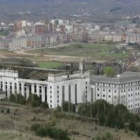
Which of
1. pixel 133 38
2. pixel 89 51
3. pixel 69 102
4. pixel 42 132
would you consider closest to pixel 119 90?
pixel 69 102

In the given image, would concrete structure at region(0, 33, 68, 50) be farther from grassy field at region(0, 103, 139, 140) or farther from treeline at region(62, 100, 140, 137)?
treeline at region(62, 100, 140, 137)

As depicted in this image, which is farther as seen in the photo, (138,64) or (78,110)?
(138,64)

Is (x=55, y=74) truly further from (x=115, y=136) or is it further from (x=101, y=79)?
(x=115, y=136)

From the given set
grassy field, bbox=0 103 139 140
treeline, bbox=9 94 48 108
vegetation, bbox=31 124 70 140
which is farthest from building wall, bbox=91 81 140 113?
vegetation, bbox=31 124 70 140

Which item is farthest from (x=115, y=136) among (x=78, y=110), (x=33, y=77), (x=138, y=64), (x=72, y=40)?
(x=72, y=40)

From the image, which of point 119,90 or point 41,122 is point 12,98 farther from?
point 41,122

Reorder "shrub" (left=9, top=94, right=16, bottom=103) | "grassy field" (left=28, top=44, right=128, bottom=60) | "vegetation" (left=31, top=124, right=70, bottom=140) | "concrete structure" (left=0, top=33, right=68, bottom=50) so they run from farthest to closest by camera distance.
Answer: "concrete structure" (left=0, top=33, right=68, bottom=50) → "grassy field" (left=28, top=44, right=128, bottom=60) → "shrub" (left=9, top=94, right=16, bottom=103) → "vegetation" (left=31, top=124, right=70, bottom=140)

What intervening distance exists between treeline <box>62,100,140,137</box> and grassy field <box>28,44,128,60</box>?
13.2 meters

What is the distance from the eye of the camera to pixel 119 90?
1357 cm

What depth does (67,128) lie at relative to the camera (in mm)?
9586

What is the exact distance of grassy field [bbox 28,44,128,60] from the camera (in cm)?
2591

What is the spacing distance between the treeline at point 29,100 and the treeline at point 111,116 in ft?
3.26

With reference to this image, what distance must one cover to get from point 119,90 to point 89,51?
1461 centimetres

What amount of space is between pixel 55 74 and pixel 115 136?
453 centimetres
